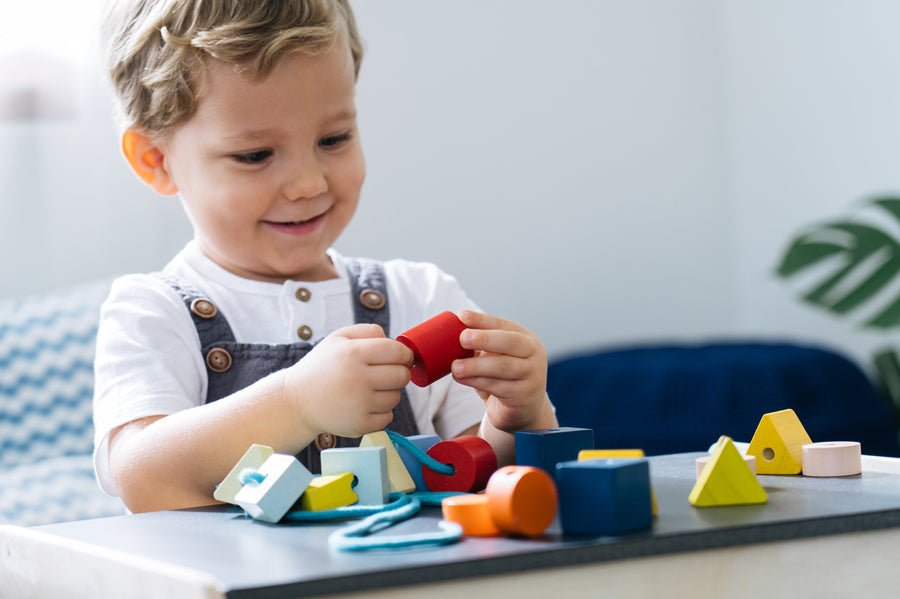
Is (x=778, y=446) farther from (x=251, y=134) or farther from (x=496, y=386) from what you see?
(x=251, y=134)

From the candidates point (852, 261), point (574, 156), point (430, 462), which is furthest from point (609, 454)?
point (574, 156)

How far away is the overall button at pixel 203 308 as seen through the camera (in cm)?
83

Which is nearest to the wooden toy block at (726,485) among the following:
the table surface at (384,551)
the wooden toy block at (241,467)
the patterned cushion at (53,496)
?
the table surface at (384,551)

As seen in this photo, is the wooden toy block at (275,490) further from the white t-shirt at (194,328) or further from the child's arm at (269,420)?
the white t-shirt at (194,328)

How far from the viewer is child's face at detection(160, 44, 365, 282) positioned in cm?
78

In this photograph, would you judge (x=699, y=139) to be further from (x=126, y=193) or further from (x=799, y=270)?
(x=126, y=193)

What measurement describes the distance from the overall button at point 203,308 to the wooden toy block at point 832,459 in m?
0.49

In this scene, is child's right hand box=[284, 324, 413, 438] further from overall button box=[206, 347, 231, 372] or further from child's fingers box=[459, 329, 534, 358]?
overall button box=[206, 347, 231, 372]

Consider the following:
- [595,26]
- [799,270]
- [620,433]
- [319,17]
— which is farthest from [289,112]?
[595,26]

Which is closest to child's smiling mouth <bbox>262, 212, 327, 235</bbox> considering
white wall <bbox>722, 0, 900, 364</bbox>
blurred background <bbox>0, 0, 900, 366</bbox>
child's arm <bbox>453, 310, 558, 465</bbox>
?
child's arm <bbox>453, 310, 558, 465</bbox>

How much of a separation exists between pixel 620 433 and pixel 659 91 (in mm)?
986

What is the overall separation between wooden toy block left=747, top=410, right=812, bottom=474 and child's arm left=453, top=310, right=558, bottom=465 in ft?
0.48

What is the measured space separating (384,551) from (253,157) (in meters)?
0.49

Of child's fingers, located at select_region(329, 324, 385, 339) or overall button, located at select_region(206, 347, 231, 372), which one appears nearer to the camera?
child's fingers, located at select_region(329, 324, 385, 339)
